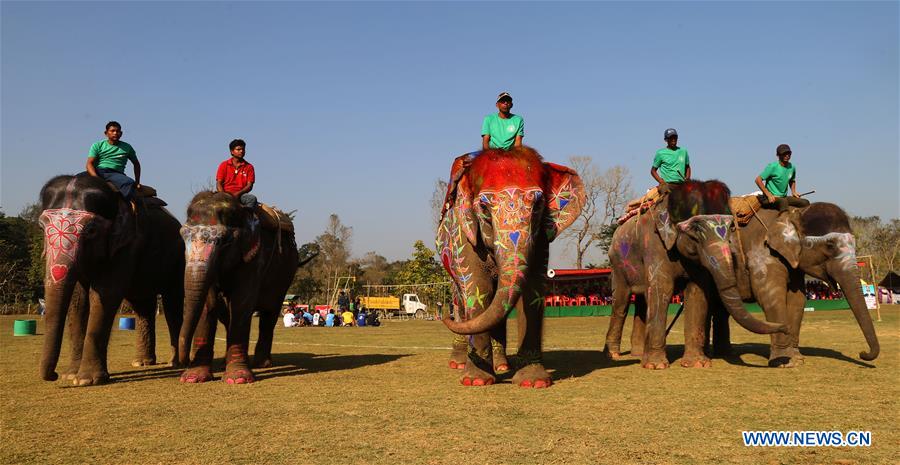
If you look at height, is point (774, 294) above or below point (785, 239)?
below

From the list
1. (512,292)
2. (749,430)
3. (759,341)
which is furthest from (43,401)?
(759,341)

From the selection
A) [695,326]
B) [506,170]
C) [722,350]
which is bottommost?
[722,350]

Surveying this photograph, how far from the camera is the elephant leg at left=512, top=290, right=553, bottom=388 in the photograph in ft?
29.6

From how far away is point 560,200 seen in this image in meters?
9.30

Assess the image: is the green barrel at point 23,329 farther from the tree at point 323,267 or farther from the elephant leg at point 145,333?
the tree at point 323,267

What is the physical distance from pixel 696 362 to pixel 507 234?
480cm

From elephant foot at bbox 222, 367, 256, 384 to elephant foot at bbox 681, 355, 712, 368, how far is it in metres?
6.72

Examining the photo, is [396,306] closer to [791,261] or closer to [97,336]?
[791,261]

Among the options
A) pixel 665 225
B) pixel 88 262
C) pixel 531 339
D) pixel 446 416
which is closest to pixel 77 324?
pixel 88 262

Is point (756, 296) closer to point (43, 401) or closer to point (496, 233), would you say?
point (496, 233)

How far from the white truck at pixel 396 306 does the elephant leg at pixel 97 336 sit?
39846 millimetres

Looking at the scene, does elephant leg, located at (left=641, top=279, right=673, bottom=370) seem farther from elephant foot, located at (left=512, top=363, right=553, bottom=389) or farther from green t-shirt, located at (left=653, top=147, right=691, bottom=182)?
elephant foot, located at (left=512, top=363, right=553, bottom=389)

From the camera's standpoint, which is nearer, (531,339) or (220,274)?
(531,339)

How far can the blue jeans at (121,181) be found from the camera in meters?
9.98
